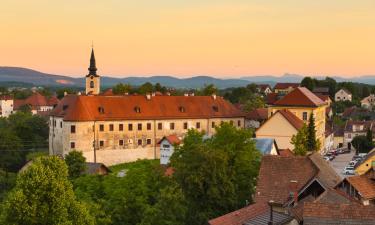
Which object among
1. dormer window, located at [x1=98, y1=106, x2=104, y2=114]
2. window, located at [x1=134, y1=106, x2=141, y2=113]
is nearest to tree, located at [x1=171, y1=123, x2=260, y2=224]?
dormer window, located at [x1=98, y1=106, x2=104, y2=114]

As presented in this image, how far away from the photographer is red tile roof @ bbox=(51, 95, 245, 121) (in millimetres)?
65125

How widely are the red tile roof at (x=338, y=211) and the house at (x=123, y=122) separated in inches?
1832

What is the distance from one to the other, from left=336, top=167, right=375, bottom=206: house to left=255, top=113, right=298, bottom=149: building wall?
33693mm

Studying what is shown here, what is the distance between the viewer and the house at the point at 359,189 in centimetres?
2583

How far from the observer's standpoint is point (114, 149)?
66.7 metres

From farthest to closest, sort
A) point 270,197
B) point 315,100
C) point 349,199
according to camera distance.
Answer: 1. point 315,100
2. point 270,197
3. point 349,199

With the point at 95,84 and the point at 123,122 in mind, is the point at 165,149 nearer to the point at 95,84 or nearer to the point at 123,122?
the point at 123,122

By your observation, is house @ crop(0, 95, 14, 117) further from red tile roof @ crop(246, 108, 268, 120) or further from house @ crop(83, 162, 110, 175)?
house @ crop(83, 162, 110, 175)

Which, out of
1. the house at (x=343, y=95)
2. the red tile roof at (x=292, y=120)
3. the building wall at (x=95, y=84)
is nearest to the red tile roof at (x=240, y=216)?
the red tile roof at (x=292, y=120)

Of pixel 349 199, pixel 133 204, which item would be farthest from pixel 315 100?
pixel 349 199

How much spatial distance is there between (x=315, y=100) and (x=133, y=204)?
1775 inches

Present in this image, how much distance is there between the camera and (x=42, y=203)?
2488cm

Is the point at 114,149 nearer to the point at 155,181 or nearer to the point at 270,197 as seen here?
the point at 155,181

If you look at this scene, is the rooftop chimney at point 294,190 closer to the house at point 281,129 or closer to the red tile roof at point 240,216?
the red tile roof at point 240,216
